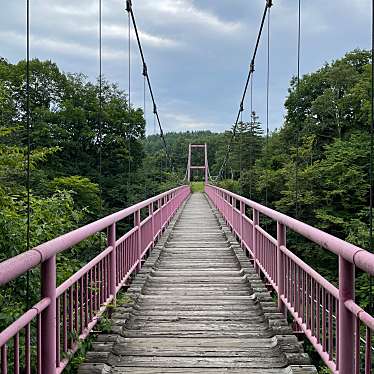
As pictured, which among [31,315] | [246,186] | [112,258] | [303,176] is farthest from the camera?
[246,186]

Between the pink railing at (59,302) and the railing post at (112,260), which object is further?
the railing post at (112,260)

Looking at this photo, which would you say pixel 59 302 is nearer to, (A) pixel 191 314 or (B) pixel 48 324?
(B) pixel 48 324

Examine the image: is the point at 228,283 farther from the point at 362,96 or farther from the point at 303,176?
the point at 362,96

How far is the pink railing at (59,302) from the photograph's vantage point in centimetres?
164

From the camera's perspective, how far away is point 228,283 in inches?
188

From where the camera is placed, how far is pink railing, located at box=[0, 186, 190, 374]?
1645 mm

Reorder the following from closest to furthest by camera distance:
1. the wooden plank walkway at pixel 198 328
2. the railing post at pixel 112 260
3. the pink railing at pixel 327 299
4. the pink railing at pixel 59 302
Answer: the pink railing at pixel 59 302 → the pink railing at pixel 327 299 → the wooden plank walkway at pixel 198 328 → the railing post at pixel 112 260

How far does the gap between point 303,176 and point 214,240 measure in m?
13.7

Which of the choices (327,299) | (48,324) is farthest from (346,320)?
(48,324)

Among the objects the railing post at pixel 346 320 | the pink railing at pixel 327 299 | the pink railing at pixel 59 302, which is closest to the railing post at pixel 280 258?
the pink railing at pixel 327 299

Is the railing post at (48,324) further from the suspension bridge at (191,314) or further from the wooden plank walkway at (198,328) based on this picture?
the wooden plank walkway at (198,328)

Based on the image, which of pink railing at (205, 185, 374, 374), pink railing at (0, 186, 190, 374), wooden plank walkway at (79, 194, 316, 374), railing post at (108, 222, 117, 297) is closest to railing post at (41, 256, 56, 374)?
pink railing at (0, 186, 190, 374)

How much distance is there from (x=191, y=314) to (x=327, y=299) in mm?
1498

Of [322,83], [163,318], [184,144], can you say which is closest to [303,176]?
[322,83]
